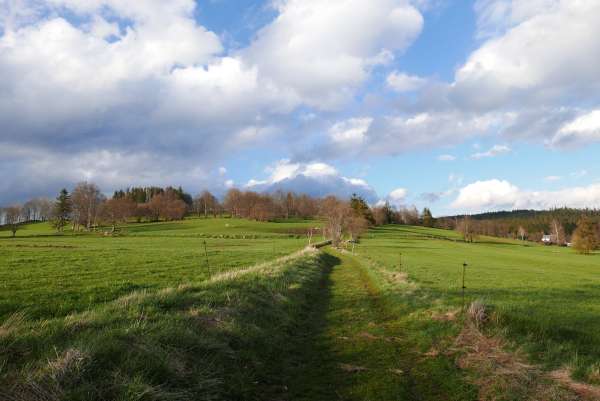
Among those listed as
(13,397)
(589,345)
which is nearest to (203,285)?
(13,397)

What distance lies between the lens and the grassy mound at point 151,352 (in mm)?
5551

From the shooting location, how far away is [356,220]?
82250mm

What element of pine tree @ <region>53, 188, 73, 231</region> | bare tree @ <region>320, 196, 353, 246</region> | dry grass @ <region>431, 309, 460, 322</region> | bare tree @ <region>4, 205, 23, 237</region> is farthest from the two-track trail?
bare tree @ <region>4, 205, 23, 237</region>

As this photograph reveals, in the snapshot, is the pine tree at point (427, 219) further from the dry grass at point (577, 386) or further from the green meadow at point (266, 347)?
the dry grass at point (577, 386)

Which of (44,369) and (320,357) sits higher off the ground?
(44,369)

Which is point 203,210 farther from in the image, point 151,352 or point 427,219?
point 151,352

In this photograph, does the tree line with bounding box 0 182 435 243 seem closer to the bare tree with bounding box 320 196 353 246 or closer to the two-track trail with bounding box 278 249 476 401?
the bare tree with bounding box 320 196 353 246

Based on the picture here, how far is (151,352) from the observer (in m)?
6.90

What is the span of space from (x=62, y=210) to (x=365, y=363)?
393 feet

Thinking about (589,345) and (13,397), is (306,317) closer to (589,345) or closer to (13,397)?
(589,345)

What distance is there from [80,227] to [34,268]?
108 m

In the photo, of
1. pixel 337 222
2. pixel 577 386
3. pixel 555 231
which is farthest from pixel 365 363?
pixel 555 231

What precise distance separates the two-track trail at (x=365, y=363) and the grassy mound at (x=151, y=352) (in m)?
0.72

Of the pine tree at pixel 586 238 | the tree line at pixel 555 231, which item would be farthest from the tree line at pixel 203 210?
the pine tree at pixel 586 238
